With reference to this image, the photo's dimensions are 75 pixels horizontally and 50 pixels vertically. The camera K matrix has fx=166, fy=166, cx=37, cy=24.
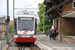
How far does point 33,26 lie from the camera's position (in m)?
15.7

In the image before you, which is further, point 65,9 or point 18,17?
point 65,9

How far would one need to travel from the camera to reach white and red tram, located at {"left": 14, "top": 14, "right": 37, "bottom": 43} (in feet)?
50.4

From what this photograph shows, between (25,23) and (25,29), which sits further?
(25,23)

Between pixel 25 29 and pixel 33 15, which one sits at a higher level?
pixel 33 15

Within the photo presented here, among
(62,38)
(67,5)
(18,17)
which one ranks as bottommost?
(62,38)

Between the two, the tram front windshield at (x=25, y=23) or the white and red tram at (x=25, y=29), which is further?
the tram front windshield at (x=25, y=23)

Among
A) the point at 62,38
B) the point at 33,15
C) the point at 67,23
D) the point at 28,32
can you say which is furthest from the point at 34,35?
the point at 67,23

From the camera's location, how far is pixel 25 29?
15.5 metres

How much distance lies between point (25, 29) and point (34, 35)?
1.01m

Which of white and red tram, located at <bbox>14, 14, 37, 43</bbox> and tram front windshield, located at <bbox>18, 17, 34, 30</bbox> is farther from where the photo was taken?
tram front windshield, located at <bbox>18, 17, 34, 30</bbox>

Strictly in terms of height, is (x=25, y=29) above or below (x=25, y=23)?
below

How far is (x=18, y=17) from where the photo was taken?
15898 millimetres

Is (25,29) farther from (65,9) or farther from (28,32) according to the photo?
(65,9)

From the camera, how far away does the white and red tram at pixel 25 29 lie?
15367 mm
